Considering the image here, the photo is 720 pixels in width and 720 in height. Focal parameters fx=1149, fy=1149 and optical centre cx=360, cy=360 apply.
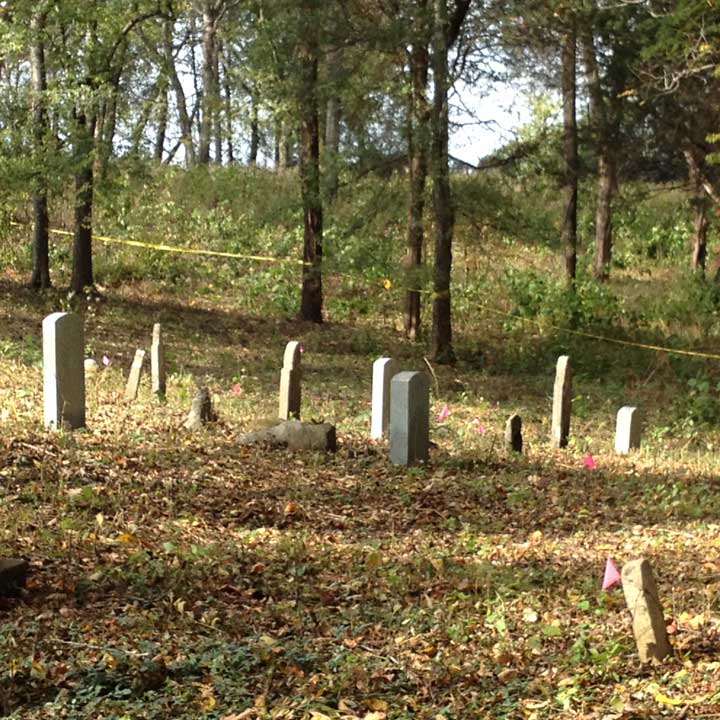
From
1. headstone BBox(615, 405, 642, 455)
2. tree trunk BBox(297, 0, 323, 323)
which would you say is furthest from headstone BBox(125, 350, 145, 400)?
tree trunk BBox(297, 0, 323, 323)

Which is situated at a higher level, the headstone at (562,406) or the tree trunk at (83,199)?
the tree trunk at (83,199)

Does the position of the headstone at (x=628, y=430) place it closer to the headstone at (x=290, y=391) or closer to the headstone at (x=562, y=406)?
the headstone at (x=562, y=406)

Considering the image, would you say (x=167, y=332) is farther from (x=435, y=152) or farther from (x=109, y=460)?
(x=109, y=460)

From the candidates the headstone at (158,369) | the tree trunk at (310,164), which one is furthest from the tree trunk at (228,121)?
the headstone at (158,369)

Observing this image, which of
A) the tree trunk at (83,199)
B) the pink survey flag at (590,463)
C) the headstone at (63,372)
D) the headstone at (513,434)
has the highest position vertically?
the tree trunk at (83,199)

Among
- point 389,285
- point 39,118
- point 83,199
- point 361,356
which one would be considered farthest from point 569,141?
point 39,118

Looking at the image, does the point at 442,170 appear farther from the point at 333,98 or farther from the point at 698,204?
the point at 698,204

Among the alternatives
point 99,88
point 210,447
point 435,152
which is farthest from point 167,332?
point 210,447

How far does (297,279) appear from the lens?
28422 mm

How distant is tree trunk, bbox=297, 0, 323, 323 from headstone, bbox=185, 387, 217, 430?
11542 mm

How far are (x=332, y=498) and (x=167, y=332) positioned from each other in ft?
44.8

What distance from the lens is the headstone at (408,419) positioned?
1093 cm

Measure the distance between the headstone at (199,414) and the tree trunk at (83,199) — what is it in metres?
10.5

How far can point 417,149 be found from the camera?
836 inches
